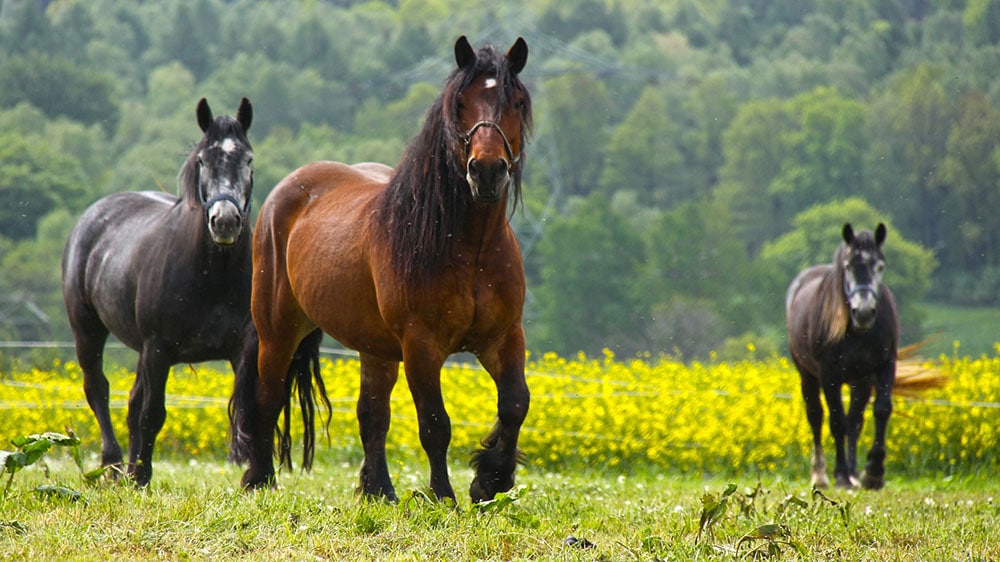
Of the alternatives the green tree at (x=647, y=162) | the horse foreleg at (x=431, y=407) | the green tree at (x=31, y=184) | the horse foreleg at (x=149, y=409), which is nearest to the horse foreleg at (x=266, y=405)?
the horse foreleg at (x=149, y=409)

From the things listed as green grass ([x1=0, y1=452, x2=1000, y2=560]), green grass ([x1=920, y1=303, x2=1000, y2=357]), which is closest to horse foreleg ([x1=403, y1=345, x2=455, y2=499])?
green grass ([x1=0, y1=452, x2=1000, y2=560])

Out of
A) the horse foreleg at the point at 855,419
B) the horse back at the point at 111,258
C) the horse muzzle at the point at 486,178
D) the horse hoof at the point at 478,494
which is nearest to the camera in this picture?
the horse muzzle at the point at 486,178

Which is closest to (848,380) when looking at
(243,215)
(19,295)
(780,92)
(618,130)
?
(243,215)

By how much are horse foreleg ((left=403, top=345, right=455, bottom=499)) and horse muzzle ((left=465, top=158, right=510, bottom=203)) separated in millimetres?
860

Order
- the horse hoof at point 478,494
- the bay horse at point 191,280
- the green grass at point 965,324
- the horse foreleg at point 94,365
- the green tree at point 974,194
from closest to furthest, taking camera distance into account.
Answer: the horse hoof at point 478,494 < the bay horse at point 191,280 < the horse foreleg at point 94,365 < the green grass at point 965,324 < the green tree at point 974,194

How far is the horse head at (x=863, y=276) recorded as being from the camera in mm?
9664

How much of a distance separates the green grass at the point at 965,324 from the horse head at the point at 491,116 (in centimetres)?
4601

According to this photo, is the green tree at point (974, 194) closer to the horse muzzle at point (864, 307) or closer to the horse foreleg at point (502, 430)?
the horse muzzle at point (864, 307)

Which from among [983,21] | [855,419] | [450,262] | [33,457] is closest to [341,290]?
[450,262]

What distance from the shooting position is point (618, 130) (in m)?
69.9

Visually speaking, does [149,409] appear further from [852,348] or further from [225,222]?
[852,348]

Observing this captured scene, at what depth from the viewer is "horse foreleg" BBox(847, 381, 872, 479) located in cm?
1037

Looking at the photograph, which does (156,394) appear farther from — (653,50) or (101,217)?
(653,50)

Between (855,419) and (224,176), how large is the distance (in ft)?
20.4
